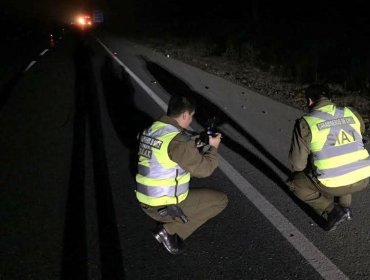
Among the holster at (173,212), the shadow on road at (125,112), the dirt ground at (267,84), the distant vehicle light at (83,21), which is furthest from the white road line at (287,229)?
the distant vehicle light at (83,21)

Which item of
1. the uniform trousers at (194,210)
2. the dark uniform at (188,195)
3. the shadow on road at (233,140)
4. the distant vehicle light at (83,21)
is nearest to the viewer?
the dark uniform at (188,195)

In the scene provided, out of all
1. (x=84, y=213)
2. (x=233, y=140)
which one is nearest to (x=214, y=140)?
(x=84, y=213)

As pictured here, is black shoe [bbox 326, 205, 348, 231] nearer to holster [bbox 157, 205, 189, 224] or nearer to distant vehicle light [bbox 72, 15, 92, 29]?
holster [bbox 157, 205, 189, 224]

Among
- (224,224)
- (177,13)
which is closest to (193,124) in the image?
(224,224)

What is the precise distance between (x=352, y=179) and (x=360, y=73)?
27.7ft

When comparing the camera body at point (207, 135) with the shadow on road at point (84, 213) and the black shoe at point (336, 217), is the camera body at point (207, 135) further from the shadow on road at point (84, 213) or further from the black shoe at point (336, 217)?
the black shoe at point (336, 217)

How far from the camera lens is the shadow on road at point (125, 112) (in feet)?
22.1

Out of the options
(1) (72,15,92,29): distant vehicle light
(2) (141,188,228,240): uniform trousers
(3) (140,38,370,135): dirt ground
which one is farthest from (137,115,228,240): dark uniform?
(1) (72,15,92,29): distant vehicle light

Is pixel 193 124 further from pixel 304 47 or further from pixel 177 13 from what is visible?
pixel 177 13

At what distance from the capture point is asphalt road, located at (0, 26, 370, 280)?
3547 mm

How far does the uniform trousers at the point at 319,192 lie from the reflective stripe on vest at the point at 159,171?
1.39 meters

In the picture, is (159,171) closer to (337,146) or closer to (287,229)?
(287,229)

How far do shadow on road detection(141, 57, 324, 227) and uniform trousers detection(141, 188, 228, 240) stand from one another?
3.49ft

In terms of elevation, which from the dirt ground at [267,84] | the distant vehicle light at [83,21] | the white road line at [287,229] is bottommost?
the white road line at [287,229]
